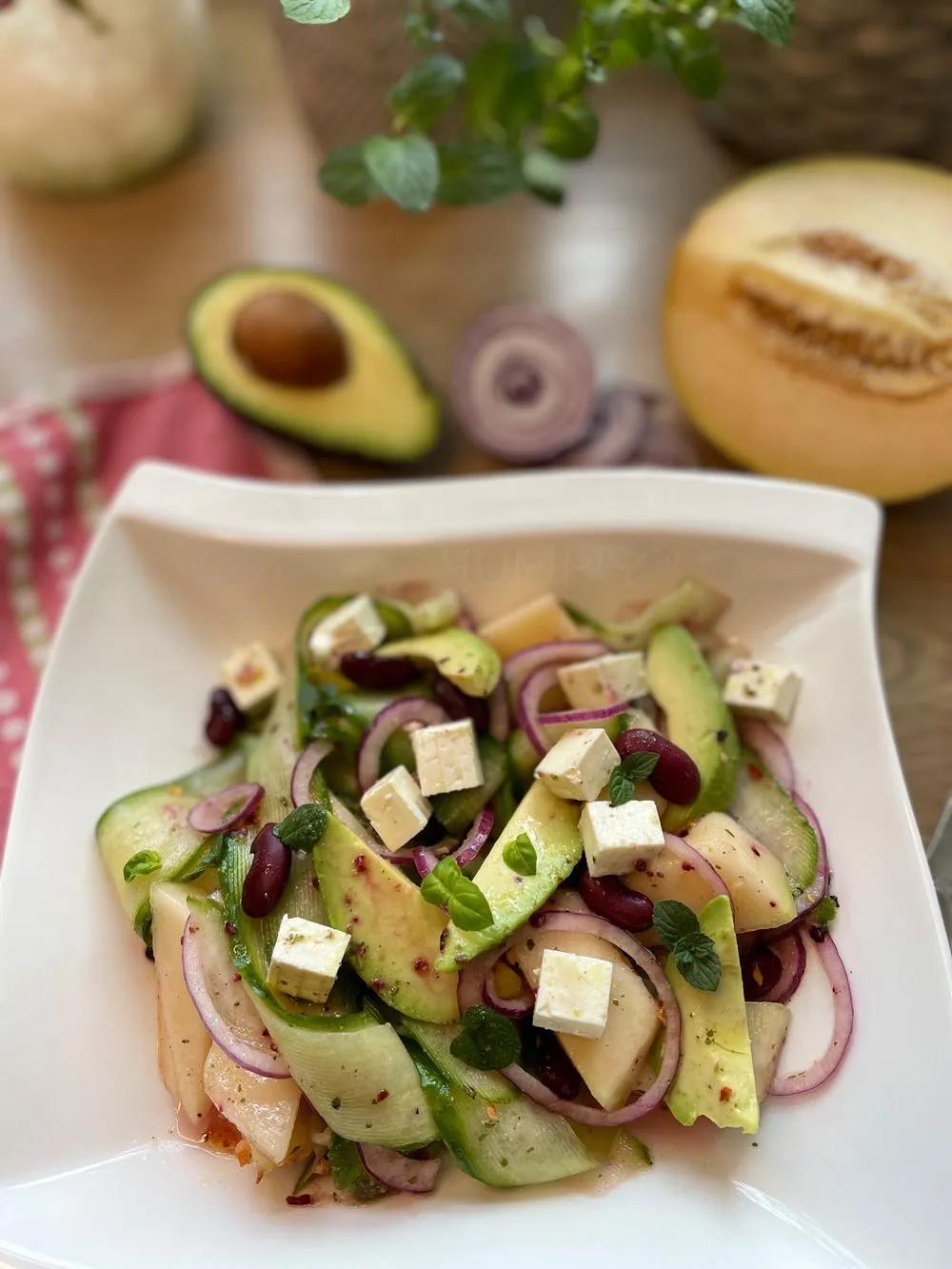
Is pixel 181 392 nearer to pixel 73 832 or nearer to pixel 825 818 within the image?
pixel 73 832

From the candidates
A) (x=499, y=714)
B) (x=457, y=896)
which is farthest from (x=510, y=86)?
(x=457, y=896)

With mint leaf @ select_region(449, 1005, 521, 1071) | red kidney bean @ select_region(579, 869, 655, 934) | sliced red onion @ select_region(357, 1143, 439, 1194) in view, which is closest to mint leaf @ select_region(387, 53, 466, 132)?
red kidney bean @ select_region(579, 869, 655, 934)

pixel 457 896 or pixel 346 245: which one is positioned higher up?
pixel 346 245

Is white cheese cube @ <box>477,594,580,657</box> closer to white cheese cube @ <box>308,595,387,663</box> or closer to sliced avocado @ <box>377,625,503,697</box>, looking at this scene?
sliced avocado @ <box>377,625,503,697</box>

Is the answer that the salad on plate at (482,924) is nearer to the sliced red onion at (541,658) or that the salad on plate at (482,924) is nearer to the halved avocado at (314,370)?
the sliced red onion at (541,658)

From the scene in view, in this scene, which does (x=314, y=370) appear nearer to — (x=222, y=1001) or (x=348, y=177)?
(x=348, y=177)
